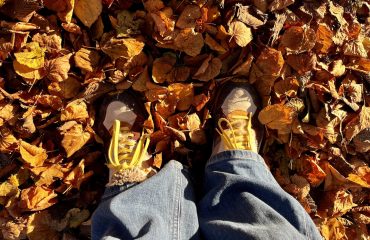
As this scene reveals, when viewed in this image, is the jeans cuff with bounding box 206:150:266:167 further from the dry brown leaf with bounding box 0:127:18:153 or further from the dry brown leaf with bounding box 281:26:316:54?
the dry brown leaf with bounding box 0:127:18:153

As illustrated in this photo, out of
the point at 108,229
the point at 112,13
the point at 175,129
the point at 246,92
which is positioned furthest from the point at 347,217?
the point at 112,13

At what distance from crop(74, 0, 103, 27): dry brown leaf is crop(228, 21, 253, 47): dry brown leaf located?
1.20 feet

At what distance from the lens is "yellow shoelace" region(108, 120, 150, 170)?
1189 mm

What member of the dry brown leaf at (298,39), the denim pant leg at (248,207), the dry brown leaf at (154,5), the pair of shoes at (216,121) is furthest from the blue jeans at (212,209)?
the dry brown leaf at (154,5)

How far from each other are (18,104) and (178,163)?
481 millimetres

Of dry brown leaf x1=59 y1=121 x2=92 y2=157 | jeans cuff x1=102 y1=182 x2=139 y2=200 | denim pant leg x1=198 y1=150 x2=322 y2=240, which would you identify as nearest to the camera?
denim pant leg x1=198 y1=150 x2=322 y2=240

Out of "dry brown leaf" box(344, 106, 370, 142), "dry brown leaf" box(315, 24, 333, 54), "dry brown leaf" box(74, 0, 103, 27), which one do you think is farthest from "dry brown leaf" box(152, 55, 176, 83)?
"dry brown leaf" box(344, 106, 370, 142)

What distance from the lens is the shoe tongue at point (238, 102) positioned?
4.17 feet

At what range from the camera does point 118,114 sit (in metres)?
1.27

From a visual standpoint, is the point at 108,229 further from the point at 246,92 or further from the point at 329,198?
the point at 329,198

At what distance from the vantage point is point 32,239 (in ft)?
4.04

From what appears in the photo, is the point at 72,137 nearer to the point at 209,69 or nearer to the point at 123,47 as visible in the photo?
the point at 123,47

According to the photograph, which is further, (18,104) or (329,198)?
(329,198)

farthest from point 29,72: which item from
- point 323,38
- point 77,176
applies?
point 323,38
